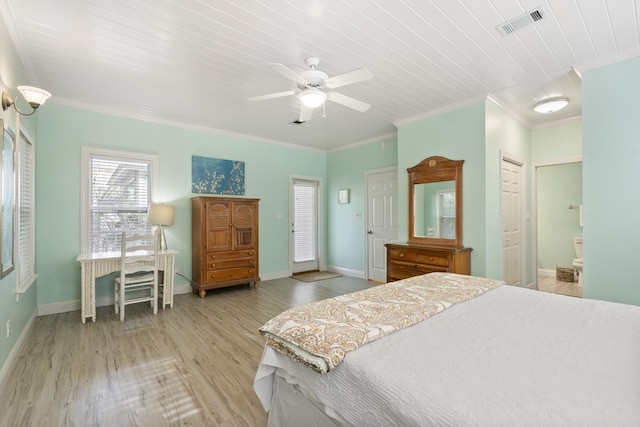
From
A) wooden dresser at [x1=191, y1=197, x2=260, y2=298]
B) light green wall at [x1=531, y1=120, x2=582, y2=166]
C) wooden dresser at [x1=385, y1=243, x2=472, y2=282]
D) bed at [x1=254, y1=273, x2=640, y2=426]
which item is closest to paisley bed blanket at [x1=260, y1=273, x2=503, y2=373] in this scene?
bed at [x1=254, y1=273, x2=640, y2=426]

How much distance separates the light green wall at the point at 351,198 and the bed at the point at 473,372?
4.02 m

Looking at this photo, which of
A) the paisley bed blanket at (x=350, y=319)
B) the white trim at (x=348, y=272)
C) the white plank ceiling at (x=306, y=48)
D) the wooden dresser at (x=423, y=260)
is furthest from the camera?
the white trim at (x=348, y=272)

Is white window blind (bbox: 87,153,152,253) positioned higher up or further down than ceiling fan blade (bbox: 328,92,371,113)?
further down

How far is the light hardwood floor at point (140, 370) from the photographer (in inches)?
74.6

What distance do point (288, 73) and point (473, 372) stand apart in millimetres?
2159

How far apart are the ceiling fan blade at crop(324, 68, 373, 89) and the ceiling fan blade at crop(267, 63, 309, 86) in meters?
0.19

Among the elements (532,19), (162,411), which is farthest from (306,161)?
(162,411)

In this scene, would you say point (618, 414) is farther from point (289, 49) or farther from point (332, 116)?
point (332, 116)

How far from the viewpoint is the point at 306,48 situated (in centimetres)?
260

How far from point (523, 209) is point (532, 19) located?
3.04 meters

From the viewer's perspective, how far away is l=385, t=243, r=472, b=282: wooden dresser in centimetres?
356

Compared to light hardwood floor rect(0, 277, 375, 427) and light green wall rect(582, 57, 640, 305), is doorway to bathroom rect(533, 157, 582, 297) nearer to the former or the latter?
light green wall rect(582, 57, 640, 305)

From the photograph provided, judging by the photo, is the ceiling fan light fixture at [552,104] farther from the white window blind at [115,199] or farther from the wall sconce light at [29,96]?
the white window blind at [115,199]

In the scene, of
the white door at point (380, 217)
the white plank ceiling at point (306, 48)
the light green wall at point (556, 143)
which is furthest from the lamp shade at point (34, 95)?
the light green wall at point (556, 143)
